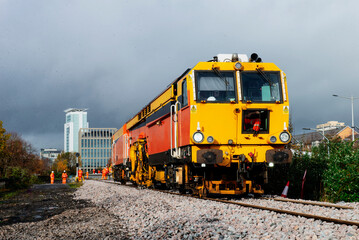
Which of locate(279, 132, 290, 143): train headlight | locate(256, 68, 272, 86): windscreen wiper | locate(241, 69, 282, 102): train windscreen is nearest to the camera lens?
locate(279, 132, 290, 143): train headlight

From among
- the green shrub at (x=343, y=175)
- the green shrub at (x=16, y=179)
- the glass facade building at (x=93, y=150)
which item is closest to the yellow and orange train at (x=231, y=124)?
the green shrub at (x=343, y=175)

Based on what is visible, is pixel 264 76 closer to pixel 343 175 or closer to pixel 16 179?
pixel 343 175

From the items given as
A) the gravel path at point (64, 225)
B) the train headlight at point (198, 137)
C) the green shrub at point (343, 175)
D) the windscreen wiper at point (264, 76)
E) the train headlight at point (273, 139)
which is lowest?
the gravel path at point (64, 225)

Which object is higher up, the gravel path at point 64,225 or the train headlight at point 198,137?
the train headlight at point 198,137

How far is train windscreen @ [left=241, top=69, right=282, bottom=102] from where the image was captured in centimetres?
1150

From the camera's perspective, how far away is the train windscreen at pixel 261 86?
11.5 m

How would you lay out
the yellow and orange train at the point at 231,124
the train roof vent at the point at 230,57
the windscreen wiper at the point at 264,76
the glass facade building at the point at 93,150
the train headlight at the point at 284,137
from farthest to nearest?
the glass facade building at the point at 93,150 < the train roof vent at the point at 230,57 < the windscreen wiper at the point at 264,76 < the train headlight at the point at 284,137 < the yellow and orange train at the point at 231,124

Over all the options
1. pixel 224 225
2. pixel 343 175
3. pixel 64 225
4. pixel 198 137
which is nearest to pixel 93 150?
pixel 198 137

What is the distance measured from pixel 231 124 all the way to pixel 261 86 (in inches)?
57.9

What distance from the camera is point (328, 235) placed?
5.95 meters

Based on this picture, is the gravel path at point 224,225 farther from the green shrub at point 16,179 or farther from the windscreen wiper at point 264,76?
the green shrub at point 16,179


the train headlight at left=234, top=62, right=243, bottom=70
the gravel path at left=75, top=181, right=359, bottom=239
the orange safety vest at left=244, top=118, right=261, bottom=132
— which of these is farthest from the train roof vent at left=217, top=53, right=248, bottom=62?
the gravel path at left=75, top=181, right=359, bottom=239

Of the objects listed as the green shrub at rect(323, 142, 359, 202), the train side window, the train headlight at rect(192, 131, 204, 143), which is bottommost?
the green shrub at rect(323, 142, 359, 202)

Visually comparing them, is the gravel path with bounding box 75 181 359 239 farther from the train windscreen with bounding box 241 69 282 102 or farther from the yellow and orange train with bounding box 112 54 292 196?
the train windscreen with bounding box 241 69 282 102
